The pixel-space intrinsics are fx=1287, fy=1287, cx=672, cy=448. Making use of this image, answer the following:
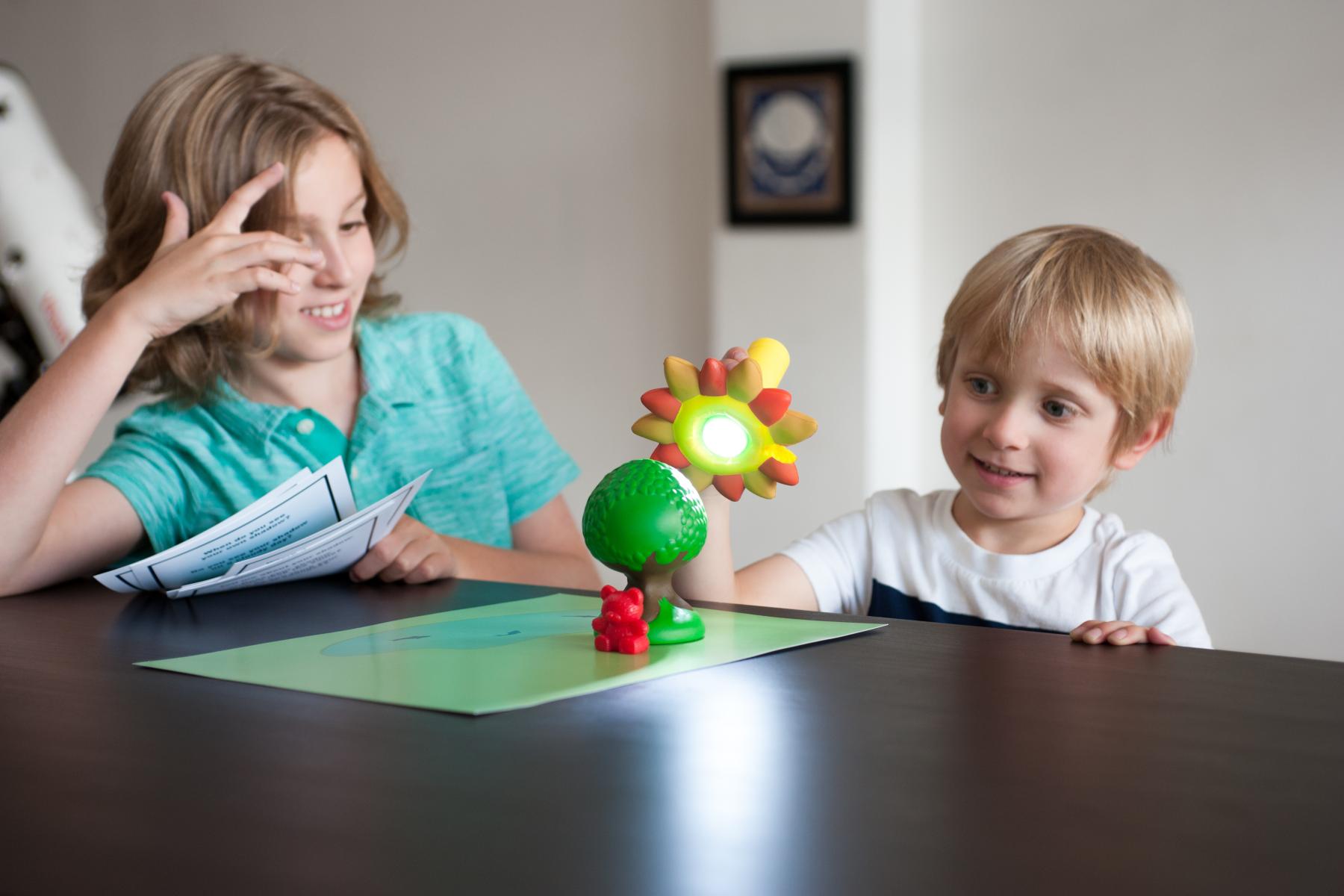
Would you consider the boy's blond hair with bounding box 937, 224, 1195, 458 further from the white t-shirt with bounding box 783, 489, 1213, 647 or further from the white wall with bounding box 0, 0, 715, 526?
the white wall with bounding box 0, 0, 715, 526

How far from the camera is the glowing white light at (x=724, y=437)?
0.84 meters

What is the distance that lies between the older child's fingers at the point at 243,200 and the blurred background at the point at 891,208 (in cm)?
174

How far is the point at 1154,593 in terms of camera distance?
1154 millimetres

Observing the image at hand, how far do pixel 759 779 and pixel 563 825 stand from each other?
9 centimetres

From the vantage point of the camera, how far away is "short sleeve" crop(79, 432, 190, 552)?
1264 mm

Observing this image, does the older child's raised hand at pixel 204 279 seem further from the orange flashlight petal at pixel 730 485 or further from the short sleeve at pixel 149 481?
the orange flashlight petal at pixel 730 485

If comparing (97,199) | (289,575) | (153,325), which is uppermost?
(97,199)

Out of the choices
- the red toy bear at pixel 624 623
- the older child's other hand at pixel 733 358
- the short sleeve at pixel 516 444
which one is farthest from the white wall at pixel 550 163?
the red toy bear at pixel 624 623

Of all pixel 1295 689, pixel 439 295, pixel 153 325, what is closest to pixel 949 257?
pixel 439 295

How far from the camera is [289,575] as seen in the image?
1.11 meters

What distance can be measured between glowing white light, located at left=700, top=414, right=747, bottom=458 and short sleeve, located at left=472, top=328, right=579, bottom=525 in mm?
781

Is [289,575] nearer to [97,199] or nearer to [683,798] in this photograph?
[683,798]

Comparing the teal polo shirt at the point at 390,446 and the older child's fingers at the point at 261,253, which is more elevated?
the older child's fingers at the point at 261,253

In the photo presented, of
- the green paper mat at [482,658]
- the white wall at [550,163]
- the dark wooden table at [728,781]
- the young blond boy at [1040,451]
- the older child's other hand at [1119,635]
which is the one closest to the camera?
the dark wooden table at [728,781]
